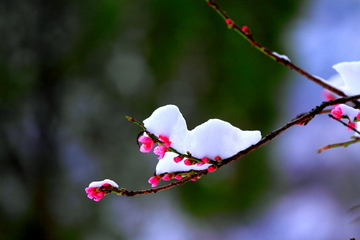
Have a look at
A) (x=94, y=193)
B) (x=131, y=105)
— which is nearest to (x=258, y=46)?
(x=94, y=193)

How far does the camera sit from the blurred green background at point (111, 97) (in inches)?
71.8

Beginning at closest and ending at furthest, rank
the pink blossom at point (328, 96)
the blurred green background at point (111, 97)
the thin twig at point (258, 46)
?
the thin twig at point (258, 46) < the pink blossom at point (328, 96) < the blurred green background at point (111, 97)

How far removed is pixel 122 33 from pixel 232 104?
80 cm

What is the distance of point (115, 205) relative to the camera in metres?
1.83

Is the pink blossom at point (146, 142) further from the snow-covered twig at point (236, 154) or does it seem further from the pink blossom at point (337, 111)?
the pink blossom at point (337, 111)

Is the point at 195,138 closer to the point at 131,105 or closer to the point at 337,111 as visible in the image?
the point at 337,111

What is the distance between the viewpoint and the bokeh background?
1.83 meters

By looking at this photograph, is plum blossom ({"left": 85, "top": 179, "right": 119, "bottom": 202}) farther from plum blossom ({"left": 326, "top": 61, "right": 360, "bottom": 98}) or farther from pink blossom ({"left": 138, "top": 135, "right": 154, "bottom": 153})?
plum blossom ({"left": 326, "top": 61, "right": 360, "bottom": 98})

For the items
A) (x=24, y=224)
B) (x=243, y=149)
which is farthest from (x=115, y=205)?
(x=243, y=149)

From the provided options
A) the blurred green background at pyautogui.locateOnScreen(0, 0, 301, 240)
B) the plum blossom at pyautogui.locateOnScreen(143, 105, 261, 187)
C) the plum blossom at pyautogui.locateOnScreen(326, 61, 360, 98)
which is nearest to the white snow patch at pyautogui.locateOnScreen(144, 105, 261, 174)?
the plum blossom at pyautogui.locateOnScreen(143, 105, 261, 187)

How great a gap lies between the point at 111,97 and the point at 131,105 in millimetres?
125

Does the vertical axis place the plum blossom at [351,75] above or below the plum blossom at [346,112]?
above

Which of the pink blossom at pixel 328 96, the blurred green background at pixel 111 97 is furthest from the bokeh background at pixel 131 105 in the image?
the pink blossom at pixel 328 96

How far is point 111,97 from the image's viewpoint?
6.33 feet
